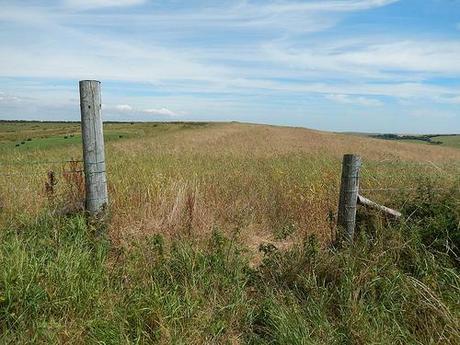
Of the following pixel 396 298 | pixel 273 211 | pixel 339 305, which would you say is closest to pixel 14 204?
pixel 273 211

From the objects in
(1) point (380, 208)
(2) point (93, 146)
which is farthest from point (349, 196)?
(2) point (93, 146)

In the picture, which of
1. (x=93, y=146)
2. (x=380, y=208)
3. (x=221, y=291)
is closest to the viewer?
(x=221, y=291)

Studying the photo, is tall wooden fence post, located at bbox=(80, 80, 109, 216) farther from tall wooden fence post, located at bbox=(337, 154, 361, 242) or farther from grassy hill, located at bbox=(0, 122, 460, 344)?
tall wooden fence post, located at bbox=(337, 154, 361, 242)

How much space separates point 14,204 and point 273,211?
357 centimetres

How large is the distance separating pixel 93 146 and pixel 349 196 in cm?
280

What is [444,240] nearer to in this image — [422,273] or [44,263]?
[422,273]

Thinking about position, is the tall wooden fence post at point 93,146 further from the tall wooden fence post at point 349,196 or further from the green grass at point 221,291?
the tall wooden fence post at point 349,196

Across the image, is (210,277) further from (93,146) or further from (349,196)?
(93,146)

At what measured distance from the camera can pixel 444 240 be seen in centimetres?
414

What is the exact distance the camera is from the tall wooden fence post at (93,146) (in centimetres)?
445

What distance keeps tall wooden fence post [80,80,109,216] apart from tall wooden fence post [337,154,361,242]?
8.50 ft

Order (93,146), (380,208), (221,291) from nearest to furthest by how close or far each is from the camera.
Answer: (221,291)
(93,146)
(380,208)

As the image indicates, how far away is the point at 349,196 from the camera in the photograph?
14.9 ft

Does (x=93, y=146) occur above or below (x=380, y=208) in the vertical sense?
above
